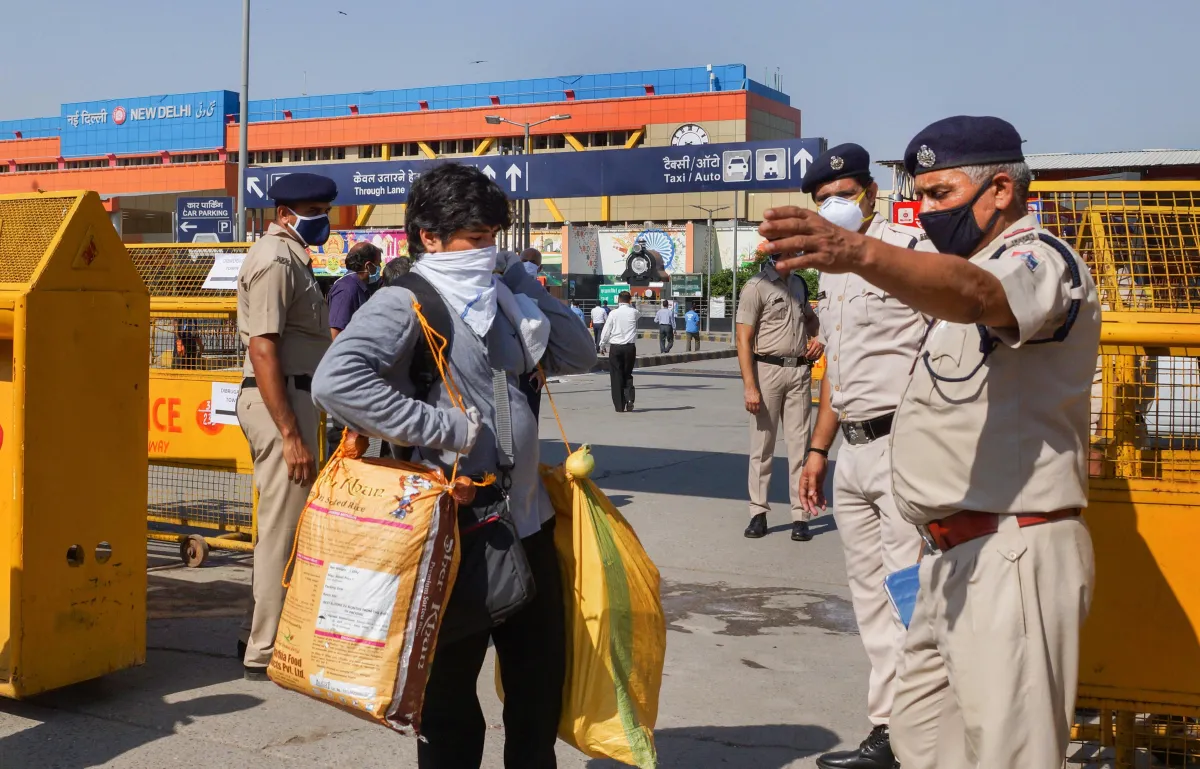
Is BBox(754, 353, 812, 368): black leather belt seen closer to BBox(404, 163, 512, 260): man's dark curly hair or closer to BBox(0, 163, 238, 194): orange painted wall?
BBox(404, 163, 512, 260): man's dark curly hair

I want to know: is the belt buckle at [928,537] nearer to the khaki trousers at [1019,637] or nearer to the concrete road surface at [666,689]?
the khaki trousers at [1019,637]

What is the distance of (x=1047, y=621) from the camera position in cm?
260

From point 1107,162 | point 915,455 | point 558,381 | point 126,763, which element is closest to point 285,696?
point 126,763

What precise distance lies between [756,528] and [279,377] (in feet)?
14.1

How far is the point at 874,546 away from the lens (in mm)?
4379

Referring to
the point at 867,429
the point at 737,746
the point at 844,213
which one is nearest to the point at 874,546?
the point at 867,429

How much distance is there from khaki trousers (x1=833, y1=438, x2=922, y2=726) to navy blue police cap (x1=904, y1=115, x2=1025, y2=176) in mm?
1592

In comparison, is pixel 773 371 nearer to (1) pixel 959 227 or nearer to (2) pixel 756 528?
(2) pixel 756 528

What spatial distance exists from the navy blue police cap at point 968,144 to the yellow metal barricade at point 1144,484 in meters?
1.07

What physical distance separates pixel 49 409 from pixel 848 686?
3352 mm

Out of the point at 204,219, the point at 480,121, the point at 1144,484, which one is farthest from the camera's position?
the point at 480,121

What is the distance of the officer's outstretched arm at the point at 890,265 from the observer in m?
2.12

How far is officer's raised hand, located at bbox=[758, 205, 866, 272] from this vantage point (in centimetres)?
212

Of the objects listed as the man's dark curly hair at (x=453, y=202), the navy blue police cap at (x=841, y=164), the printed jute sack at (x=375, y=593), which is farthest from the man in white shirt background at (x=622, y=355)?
the printed jute sack at (x=375, y=593)
